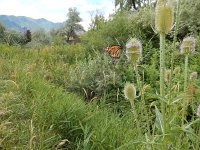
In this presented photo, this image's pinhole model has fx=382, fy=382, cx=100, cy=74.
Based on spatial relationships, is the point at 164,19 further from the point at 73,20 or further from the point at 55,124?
the point at 73,20

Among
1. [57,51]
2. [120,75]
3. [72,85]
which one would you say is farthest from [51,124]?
[57,51]

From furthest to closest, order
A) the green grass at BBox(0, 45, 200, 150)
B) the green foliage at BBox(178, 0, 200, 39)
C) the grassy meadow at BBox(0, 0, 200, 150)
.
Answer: the green foliage at BBox(178, 0, 200, 39)
the green grass at BBox(0, 45, 200, 150)
the grassy meadow at BBox(0, 0, 200, 150)

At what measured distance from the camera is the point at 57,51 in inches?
358

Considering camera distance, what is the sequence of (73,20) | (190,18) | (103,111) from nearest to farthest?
1. (103,111)
2. (190,18)
3. (73,20)

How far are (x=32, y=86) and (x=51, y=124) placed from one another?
98 centimetres

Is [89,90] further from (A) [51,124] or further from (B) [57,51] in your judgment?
(B) [57,51]

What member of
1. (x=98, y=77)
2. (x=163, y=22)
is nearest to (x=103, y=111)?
(x=98, y=77)

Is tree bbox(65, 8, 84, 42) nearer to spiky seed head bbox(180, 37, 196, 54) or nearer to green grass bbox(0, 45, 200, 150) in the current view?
green grass bbox(0, 45, 200, 150)

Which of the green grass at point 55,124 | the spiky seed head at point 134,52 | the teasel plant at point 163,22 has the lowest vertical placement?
the green grass at point 55,124

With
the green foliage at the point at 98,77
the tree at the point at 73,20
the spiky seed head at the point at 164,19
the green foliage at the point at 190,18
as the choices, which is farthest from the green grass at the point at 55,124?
the tree at the point at 73,20

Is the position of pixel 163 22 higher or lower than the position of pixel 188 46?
higher

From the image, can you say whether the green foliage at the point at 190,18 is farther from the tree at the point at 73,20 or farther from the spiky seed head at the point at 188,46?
the tree at the point at 73,20

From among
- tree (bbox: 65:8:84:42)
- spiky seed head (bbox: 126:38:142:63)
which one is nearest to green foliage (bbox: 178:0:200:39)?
spiky seed head (bbox: 126:38:142:63)

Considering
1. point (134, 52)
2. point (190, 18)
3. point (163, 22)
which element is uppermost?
point (190, 18)
